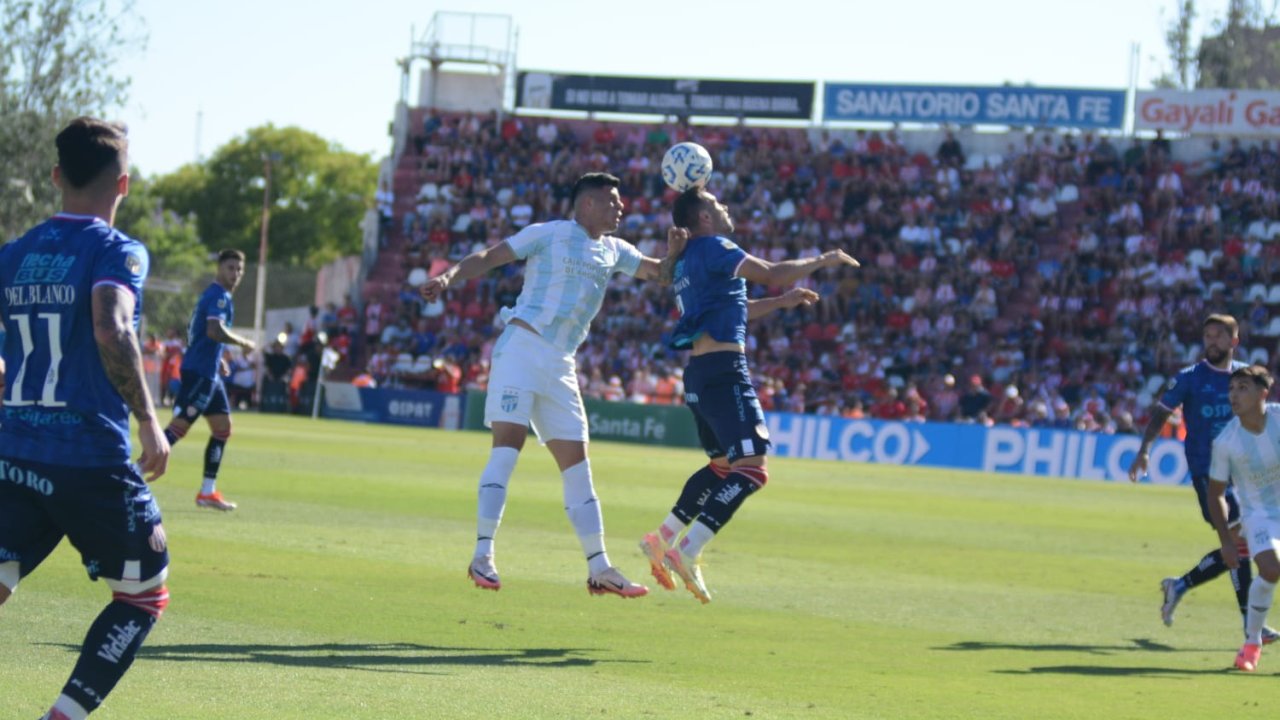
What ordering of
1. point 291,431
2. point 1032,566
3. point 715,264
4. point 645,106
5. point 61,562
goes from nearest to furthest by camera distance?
1. point 715,264
2. point 61,562
3. point 1032,566
4. point 291,431
5. point 645,106

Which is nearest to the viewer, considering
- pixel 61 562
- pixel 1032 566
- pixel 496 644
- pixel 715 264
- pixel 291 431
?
pixel 496 644

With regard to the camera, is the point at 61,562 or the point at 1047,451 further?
the point at 1047,451

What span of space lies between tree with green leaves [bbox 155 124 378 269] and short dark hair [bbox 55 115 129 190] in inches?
4346

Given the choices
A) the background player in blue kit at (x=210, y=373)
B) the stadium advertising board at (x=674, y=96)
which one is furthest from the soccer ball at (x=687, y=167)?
the stadium advertising board at (x=674, y=96)

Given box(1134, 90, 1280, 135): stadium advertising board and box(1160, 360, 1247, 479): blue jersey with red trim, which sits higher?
box(1134, 90, 1280, 135): stadium advertising board

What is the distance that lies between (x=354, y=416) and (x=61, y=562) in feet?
108

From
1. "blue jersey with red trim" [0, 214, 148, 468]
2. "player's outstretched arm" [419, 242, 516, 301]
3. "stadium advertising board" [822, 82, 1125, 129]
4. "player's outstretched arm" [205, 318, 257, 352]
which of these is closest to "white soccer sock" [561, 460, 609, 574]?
"player's outstretched arm" [419, 242, 516, 301]

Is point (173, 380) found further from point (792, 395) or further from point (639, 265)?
point (639, 265)

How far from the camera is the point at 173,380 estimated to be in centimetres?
4562

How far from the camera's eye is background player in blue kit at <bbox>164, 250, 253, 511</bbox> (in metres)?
15.9

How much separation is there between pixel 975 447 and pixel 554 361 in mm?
27795

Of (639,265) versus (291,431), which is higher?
(639,265)

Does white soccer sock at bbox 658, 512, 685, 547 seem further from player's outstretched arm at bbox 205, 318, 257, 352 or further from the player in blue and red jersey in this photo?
player's outstretched arm at bbox 205, 318, 257, 352

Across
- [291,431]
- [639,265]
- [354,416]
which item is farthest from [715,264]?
[354,416]
